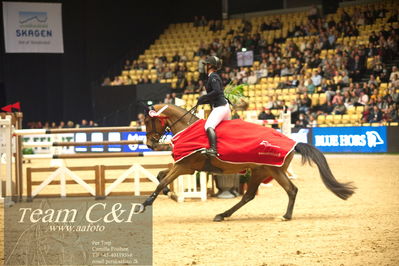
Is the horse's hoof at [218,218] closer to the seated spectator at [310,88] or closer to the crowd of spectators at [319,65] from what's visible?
the crowd of spectators at [319,65]

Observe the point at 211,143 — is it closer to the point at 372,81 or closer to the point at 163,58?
the point at 372,81

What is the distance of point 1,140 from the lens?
10.6 m

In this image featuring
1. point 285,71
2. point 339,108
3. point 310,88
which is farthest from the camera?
point 285,71

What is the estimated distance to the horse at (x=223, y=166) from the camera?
834 centimetres

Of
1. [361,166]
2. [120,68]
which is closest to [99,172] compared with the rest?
[361,166]

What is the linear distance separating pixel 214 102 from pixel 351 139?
546 inches

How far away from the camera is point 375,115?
20.5m

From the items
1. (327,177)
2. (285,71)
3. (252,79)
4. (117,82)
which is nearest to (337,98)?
(285,71)

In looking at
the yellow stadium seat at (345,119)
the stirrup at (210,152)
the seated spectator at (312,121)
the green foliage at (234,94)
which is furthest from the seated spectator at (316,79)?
the stirrup at (210,152)

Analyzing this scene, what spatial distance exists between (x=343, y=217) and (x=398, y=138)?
12.9 m

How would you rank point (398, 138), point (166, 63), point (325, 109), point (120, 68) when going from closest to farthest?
point (398, 138) → point (325, 109) → point (166, 63) → point (120, 68)

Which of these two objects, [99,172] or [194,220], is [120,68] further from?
[194,220]

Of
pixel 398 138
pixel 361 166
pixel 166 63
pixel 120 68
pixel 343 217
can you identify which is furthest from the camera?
pixel 120 68

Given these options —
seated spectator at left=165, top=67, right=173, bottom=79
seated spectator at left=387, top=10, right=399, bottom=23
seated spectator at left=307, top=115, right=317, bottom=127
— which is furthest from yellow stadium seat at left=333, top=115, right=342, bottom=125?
seated spectator at left=165, top=67, right=173, bottom=79
